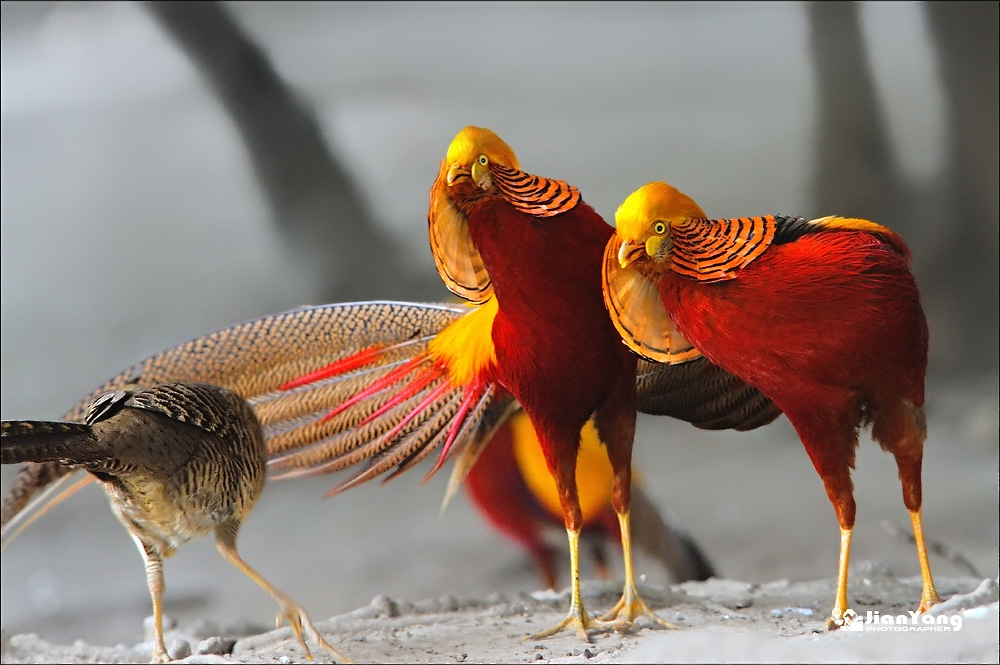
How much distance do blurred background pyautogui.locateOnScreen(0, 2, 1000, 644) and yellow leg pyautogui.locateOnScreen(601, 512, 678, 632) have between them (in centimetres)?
68

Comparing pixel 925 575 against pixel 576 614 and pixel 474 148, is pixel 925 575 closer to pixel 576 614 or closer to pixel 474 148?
pixel 576 614

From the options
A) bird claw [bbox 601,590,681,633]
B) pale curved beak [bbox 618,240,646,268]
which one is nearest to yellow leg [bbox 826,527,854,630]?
bird claw [bbox 601,590,681,633]

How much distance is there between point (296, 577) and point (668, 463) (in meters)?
1.24

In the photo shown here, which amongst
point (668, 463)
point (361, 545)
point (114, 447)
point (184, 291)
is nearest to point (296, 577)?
point (361, 545)

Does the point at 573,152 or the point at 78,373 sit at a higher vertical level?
the point at 573,152

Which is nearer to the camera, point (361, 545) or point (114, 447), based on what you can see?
point (114, 447)

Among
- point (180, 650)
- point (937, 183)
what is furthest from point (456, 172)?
point (937, 183)

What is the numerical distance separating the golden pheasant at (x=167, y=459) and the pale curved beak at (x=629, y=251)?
875 millimetres

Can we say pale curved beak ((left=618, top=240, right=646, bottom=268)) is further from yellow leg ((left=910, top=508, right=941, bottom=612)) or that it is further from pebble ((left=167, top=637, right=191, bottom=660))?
pebble ((left=167, top=637, right=191, bottom=660))

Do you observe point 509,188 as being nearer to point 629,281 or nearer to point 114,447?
point 629,281

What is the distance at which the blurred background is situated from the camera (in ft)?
8.79

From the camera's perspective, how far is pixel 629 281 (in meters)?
1.68

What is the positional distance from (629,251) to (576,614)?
80cm

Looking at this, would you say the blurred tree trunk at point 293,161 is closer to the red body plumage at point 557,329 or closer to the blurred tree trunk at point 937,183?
the red body plumage at point 557,329
